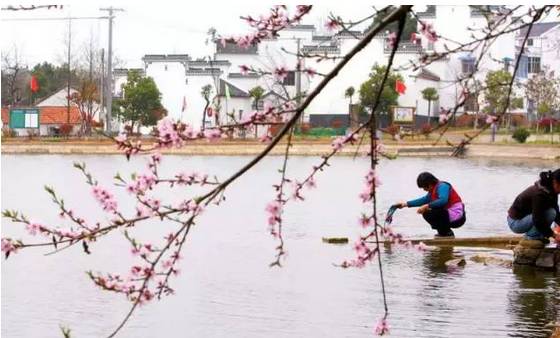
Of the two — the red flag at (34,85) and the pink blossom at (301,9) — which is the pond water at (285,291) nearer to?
the pink blossom at (301,9)

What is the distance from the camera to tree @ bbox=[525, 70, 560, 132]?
2245 inches

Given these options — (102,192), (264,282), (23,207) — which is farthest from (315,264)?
(23,207)

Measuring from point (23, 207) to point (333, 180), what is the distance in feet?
37.2

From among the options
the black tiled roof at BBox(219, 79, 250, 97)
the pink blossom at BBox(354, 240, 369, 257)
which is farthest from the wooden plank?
the black tiled roof at BBox(219, 79, 250, 97)

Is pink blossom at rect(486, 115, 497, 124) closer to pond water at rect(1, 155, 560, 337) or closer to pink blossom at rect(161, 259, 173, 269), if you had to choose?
pink blossom at rect(161, 259, 173, 269)

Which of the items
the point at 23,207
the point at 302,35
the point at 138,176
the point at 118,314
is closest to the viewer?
the point at 138,176

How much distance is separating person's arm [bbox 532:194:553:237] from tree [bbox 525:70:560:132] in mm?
45440

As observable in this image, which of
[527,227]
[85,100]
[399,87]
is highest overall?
[399,87]

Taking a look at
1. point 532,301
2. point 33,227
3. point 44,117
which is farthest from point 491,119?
point 44,117

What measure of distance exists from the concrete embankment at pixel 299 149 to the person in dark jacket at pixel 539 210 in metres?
33.9

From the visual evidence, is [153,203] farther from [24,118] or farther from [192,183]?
[24,118]

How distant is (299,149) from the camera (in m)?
50.1

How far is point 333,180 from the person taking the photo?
1340 inches

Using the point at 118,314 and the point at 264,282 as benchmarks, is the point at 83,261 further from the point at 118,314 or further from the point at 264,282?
the point at 118,314
